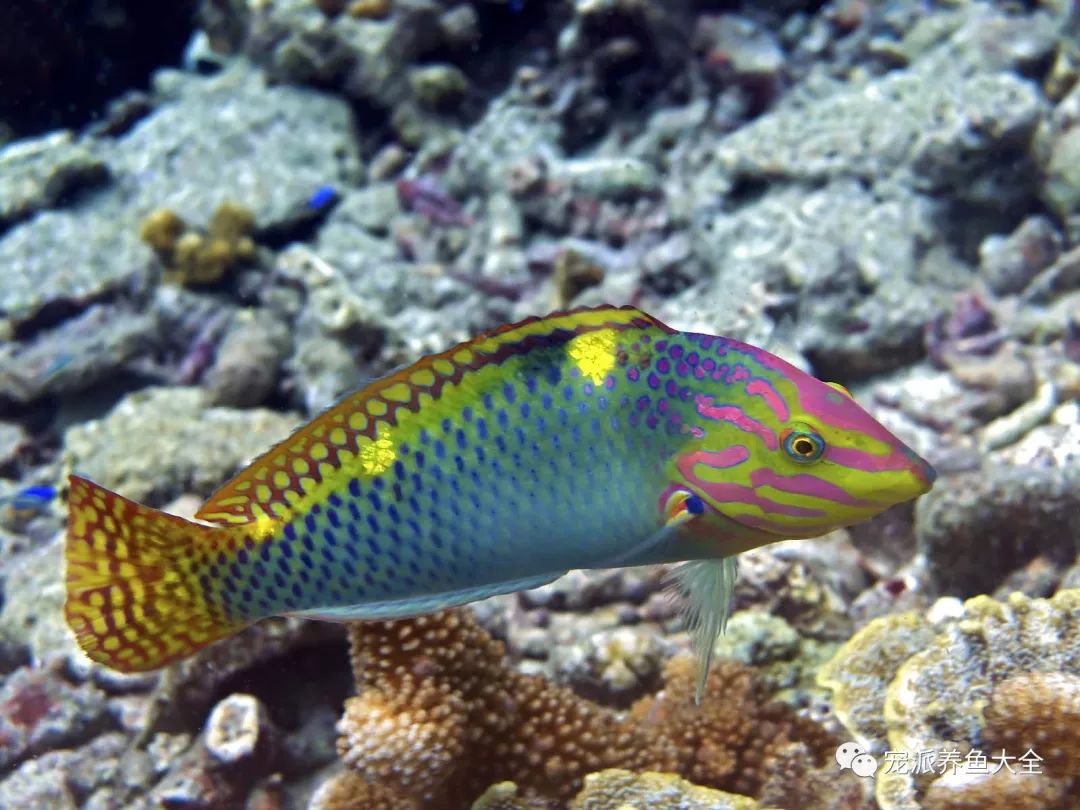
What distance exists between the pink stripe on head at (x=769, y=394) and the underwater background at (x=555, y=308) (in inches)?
42.7

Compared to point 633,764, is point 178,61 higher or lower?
higher

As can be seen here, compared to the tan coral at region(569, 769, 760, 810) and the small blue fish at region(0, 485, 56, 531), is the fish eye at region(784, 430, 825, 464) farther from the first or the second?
the small blue fish at region(0, 485, 56, 531)

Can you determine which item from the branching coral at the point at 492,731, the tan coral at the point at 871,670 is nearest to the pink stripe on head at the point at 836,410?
the tan coral at the point at 871,670

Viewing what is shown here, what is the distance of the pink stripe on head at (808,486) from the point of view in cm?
218

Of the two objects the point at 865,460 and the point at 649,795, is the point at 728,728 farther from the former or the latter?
the point at 865,460

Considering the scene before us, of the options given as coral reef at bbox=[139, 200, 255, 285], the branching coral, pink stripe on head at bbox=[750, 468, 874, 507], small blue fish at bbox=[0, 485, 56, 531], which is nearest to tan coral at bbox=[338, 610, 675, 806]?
the branching coral

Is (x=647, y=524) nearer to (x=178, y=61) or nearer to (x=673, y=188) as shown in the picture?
(x=673, y=188)

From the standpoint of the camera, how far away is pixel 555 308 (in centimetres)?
661

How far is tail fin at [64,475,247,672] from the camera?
2.33 meters

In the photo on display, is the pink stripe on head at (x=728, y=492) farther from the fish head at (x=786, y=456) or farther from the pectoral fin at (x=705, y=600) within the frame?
the pectoral fin at (x=705, y=600)

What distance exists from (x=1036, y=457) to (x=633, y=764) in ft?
9.97

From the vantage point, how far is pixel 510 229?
7.41 meters

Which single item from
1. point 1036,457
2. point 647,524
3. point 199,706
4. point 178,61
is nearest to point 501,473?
point 647,524

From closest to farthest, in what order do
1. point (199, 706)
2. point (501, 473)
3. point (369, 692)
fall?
point (501, 473) → point (369, 692) → point (199, 706)
